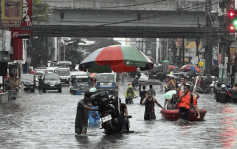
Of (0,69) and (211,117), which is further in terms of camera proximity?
(0,69)

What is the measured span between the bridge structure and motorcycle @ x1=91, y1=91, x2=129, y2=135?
62.0 metres

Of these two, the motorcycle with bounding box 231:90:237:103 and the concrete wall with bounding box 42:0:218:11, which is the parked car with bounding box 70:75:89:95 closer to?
the motorcycle with bounding box 231:90:237:103

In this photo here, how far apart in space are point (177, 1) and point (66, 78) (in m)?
15.5

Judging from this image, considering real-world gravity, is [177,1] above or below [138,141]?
above

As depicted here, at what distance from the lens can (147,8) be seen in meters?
88.9

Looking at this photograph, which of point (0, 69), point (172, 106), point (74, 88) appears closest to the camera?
point (172, 106)

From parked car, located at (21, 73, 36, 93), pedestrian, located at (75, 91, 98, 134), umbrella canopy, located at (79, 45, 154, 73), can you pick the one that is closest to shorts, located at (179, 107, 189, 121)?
umbrella canopy, located at (79, 45, 154, 73)

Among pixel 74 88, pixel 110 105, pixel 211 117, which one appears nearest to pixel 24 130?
pixel 110 105

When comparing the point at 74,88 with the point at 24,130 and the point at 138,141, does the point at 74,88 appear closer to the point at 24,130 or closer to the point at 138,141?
the point at 24,130

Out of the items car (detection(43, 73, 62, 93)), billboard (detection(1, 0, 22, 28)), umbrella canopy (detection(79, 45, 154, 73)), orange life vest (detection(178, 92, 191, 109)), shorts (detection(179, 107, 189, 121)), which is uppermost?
billboard (detection(1, 0, 22, 28))

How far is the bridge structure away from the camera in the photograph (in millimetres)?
86938

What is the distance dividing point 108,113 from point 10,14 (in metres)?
28.8

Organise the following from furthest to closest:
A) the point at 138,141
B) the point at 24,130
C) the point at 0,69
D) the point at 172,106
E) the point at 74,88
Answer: the point at 74,88
the point at 0,69
the point at 172,106
the point at 24,130
the point at 138,141

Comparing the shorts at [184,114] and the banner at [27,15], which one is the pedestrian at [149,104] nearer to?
the shorts at [184,114]
